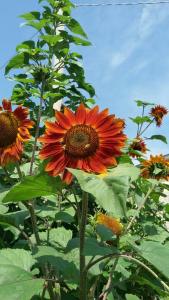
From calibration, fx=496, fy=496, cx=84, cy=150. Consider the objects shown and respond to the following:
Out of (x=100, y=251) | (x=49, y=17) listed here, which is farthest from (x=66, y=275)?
(x=49, y=17)

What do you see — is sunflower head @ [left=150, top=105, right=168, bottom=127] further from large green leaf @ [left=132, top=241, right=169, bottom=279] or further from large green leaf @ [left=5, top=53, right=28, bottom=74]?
large green leaf @ [left=132, top=241, right=169, bottom=279]

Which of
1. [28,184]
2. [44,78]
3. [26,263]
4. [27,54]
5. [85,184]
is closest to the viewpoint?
[85,184]

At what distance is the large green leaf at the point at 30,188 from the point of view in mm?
1396

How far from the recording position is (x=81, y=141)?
153cm

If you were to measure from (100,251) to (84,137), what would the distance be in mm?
360

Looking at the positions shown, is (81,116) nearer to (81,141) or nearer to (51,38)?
(81,141)

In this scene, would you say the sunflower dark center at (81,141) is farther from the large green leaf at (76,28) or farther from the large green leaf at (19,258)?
the large green leaf at (76,28)

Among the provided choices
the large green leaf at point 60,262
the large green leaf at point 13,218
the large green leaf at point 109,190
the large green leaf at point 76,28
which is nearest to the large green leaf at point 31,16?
the large green leaf at point 76,28

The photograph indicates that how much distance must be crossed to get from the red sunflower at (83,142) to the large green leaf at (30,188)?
0.03 meters

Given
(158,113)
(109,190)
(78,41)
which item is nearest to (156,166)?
(78,41)

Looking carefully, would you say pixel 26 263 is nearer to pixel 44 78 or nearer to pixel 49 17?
pixel 44 78

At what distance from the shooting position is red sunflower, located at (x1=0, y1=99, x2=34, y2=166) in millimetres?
1788

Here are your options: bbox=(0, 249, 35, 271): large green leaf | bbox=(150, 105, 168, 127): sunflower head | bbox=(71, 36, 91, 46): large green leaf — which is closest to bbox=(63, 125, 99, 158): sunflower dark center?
bbox=(0, 249, 35, 271): large green leaf

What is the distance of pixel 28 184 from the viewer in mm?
1413
